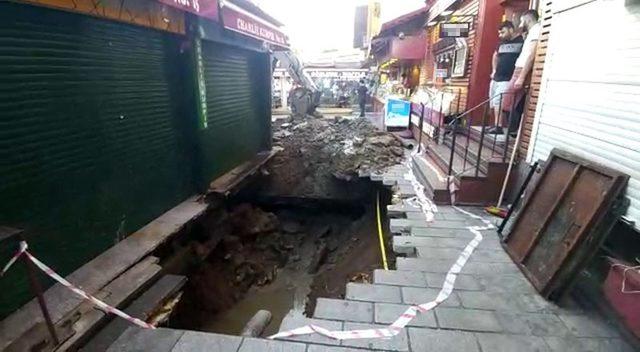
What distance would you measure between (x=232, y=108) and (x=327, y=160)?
3607 millimetres

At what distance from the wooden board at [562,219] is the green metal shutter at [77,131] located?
563 centimetres

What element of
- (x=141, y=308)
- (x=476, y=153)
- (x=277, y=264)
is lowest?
(x=277, y=264)

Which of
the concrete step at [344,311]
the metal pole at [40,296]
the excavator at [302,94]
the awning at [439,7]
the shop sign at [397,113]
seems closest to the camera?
the metal pole at [40,296]

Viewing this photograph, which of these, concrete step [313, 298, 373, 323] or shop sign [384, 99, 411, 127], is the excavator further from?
concrete step [313, 298, 373, 323]

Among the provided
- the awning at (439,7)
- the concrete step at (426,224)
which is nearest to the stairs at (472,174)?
the concrete step at (426,224)

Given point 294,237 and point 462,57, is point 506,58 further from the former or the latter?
point 294,237

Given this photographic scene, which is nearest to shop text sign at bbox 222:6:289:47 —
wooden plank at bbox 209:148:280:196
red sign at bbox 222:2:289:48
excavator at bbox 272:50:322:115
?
red sign at bbox 222:2:289:48

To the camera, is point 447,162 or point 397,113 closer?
point 447,162

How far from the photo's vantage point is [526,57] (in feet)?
20.6

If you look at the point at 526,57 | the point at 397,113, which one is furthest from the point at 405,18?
the point at 526,57

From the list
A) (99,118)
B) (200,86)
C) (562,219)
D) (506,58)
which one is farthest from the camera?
(506,58)

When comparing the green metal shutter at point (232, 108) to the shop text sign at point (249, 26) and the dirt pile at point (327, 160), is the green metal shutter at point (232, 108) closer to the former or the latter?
the shop text sign at point (249, 26)

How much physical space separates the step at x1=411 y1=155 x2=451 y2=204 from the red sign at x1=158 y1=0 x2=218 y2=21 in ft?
17.9

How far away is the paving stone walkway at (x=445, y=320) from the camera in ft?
10.8
